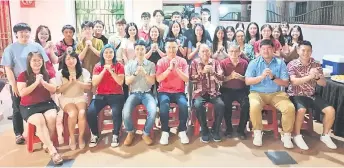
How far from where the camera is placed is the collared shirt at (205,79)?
3275 mm

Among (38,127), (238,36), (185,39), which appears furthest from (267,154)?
(38,127)

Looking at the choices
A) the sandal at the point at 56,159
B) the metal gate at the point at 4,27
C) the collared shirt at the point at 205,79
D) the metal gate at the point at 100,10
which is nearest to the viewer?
the sandal at the point at 56,159

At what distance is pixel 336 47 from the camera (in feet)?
14.7

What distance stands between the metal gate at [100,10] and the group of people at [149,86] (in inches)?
71.4

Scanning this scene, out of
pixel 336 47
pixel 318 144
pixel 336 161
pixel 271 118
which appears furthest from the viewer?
pixel 336 47

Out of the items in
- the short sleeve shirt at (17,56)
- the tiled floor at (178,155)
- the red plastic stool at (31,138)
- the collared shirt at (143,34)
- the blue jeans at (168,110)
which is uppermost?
the collared shirt at (143,34)

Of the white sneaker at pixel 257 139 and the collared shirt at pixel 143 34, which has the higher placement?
the collared shirt at pixel 143 34

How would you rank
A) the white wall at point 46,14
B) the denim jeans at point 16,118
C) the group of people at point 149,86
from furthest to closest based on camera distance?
the white wall at point 46,14 → the denim jeans at point 16,118 → the group of people at point 149,86

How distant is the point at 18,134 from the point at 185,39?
83.7 inches

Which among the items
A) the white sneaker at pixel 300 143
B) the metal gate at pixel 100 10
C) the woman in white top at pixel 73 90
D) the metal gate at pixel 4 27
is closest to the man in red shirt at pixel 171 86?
the woman in white top at pixel 73 90

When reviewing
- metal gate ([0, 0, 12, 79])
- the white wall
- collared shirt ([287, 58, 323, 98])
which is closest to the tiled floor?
collared shirt ([287, 58, 323, 98])

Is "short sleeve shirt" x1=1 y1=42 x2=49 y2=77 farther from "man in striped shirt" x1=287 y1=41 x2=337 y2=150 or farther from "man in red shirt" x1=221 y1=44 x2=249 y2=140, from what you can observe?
"man in striped shirt" x1=287 y1=41 x2=337 y2=150

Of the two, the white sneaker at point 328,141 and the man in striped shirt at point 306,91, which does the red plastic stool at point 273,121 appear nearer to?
the man in striped shirt at point 306,91

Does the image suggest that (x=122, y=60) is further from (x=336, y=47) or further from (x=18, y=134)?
(x=336, y=47)
